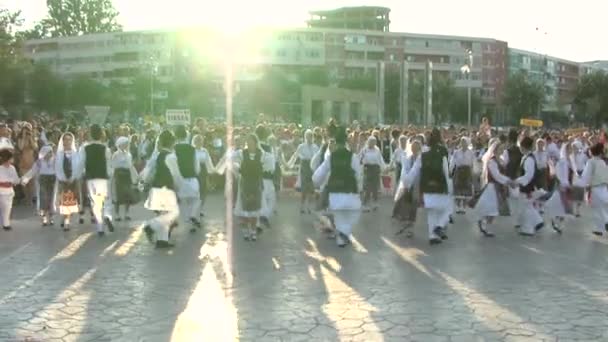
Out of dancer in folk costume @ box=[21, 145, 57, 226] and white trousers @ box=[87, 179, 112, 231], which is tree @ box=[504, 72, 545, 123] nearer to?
dancer in folk costume @ box=[21, 145, 57, 226]

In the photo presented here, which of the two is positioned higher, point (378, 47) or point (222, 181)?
point (378, 47)

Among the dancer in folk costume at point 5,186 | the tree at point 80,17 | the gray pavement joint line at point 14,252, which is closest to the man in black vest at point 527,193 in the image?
the gray pavement joint line at point 14,252

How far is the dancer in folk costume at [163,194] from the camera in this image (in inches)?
492

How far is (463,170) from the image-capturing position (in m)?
18.0

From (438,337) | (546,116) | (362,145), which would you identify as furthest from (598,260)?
(546,116)

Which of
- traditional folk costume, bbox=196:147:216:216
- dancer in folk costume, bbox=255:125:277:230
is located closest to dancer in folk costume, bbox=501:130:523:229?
dancer in folk costume, bbox=255:125:277:230

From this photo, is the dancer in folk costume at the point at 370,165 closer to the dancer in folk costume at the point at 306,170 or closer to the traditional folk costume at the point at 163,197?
the dancer in folk costume at the point at 306,170

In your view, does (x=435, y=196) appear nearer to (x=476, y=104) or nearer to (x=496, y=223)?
(x=496, y=223)

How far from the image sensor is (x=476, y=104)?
359 ft

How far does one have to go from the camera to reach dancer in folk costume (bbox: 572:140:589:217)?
52.1 feet

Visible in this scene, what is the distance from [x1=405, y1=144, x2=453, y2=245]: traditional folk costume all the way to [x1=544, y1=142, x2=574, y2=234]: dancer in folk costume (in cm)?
281

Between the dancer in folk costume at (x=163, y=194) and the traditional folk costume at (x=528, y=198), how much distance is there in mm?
6016

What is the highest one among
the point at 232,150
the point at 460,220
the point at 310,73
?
the point at 310,73

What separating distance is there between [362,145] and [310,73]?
86.0 m
